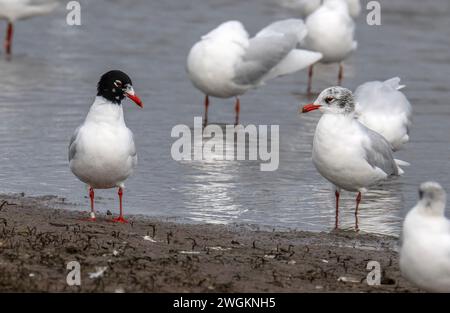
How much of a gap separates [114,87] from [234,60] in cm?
492

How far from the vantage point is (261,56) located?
45.6ft

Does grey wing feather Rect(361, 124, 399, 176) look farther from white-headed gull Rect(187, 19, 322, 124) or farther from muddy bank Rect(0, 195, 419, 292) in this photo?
white-headed gull Rect(187, 19, 322, 124)

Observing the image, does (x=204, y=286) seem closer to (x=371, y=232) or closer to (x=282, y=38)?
(x=371, y=232)

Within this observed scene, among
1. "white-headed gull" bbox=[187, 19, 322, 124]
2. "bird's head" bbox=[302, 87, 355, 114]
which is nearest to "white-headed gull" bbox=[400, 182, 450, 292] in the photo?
"bird's head" bbox=[302, 87, 355, 114]

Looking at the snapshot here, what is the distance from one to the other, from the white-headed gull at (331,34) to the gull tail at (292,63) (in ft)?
4.77

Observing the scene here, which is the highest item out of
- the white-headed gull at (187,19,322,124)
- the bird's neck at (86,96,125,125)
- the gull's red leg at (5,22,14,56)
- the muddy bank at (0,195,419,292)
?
the gull's red leg at (5,22,14,56)

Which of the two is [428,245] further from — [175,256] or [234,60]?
[234,60]

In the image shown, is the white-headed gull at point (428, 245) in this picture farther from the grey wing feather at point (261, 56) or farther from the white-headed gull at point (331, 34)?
the white-headed gull at point (331, 34)

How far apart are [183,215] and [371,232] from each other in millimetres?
1547

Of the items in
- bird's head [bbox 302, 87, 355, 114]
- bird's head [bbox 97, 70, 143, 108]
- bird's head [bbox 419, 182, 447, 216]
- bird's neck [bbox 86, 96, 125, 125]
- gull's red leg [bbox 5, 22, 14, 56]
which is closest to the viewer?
bird's head [bbox 419, 182, 447, 216]

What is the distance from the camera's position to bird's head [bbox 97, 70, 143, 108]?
8922 mm

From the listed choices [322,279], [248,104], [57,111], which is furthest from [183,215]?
[248,104]

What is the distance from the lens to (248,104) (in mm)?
14383

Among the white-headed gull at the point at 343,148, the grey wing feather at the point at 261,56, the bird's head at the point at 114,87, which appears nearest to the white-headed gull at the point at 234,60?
the grey wing feather at the point at 261,56
